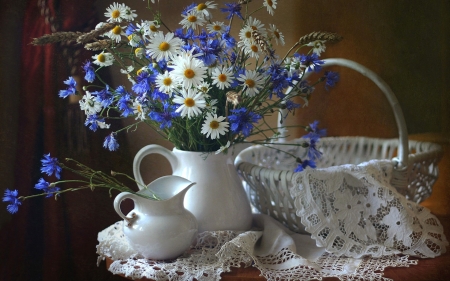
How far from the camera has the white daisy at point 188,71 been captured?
637mm

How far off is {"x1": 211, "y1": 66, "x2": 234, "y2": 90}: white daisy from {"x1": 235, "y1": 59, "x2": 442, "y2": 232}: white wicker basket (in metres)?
0.20

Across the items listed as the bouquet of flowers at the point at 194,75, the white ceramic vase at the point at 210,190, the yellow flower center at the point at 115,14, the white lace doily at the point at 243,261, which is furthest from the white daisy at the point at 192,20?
the white lace doily at the point at 243,261

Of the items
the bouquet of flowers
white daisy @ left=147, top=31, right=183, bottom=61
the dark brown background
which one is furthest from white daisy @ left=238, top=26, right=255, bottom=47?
the dark brown background

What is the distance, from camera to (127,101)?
703 millimetres

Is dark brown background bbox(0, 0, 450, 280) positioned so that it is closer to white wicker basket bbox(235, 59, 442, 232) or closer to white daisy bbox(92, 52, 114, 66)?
white wicker basket bbox(235, 59, 442, 232)

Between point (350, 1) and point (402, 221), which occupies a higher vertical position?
point (350, 1)

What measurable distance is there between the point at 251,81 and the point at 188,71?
103mm

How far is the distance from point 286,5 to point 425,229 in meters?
0.64

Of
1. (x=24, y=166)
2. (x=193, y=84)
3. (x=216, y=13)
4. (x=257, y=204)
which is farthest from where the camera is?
(x=216, y=13)

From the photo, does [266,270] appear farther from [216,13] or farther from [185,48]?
[216,13]

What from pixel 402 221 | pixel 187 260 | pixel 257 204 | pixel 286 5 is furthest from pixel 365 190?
pixel 286 5

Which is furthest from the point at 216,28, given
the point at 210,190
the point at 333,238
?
the point at 333,238

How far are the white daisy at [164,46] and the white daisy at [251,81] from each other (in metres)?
0.11

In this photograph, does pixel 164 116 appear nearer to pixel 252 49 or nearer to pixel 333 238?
pixel 252 49
